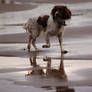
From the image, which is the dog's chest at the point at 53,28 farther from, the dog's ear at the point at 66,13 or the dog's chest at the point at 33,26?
the dog's chest at the point at 33,26

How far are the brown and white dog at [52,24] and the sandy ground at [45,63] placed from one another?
0.31 m

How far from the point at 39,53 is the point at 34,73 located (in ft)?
7.56

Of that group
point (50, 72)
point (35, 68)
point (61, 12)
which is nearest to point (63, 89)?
point (50, 72)

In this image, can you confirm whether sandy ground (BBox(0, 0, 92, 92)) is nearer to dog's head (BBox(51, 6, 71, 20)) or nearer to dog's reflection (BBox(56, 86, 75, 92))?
dog's reflection (BBox(56, 86, 75, 92))

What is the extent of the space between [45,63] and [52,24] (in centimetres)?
169

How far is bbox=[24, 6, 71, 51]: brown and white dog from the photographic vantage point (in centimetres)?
1098

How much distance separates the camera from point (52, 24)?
11.4 m

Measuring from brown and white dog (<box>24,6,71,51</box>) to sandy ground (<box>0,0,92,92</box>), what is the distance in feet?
1.01

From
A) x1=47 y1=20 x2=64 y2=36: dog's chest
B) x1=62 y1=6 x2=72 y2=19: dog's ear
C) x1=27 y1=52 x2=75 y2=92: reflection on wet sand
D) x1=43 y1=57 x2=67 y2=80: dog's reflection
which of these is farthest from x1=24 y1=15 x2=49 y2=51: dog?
x1=43 y1=57 x2=67 y2=80: dog's reflection

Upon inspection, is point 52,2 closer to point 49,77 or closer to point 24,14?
point 24,14

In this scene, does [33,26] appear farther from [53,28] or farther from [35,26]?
[53,28]

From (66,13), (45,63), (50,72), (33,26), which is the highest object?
(66,13)

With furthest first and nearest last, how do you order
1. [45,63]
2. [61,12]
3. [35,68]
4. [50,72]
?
[61,12]
[45,63]
[35,68]
[50,72]

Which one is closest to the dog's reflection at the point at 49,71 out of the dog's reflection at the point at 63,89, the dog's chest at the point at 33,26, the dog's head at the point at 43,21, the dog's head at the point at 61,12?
the dog's reflection at the point at 63,89
